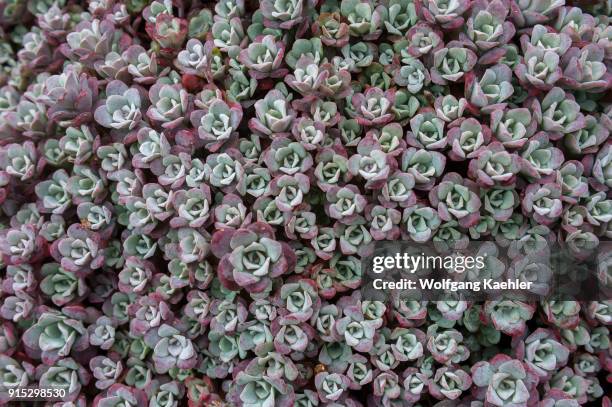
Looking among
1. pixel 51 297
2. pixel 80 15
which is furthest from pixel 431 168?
pixel 80 15

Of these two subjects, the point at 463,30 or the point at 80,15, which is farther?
the point at 80,15

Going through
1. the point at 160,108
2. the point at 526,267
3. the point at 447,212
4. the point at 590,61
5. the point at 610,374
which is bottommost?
the point at 610,374

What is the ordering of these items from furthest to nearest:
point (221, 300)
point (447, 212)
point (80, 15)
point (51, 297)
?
point (80, 15) → point (51, 297) → point (221, 300) → point (447, 212)

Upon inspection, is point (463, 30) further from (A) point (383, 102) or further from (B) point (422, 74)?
(A) point (383, 102)

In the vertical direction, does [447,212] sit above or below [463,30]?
below

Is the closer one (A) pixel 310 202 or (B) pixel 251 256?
(B) pixel 251 256

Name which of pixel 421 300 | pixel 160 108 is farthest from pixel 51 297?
pixel 421 300

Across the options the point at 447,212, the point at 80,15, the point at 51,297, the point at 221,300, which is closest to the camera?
the point at 447,212
